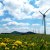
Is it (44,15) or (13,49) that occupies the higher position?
(44,15)

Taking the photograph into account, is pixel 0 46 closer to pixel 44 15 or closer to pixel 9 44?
pixel 9 44

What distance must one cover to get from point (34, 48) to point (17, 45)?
599 millimetres

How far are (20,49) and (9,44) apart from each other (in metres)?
0.57

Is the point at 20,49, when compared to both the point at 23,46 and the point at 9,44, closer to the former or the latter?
the point at 23,46

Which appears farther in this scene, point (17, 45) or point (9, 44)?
point (9, 44)

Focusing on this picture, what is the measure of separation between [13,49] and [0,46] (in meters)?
0.30

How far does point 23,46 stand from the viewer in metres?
4.52

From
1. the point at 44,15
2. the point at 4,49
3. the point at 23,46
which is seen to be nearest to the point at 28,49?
the point at 23,46

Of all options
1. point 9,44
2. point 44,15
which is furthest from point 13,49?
point 44,15

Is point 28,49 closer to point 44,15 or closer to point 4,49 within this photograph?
point 4,49

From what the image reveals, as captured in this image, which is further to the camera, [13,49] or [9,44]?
[9,44]

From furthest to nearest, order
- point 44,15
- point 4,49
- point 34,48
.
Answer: point 44,15 → point 34,48 → point 4,49

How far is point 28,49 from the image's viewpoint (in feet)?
14.9

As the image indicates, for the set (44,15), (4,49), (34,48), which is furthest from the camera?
(44,15)
